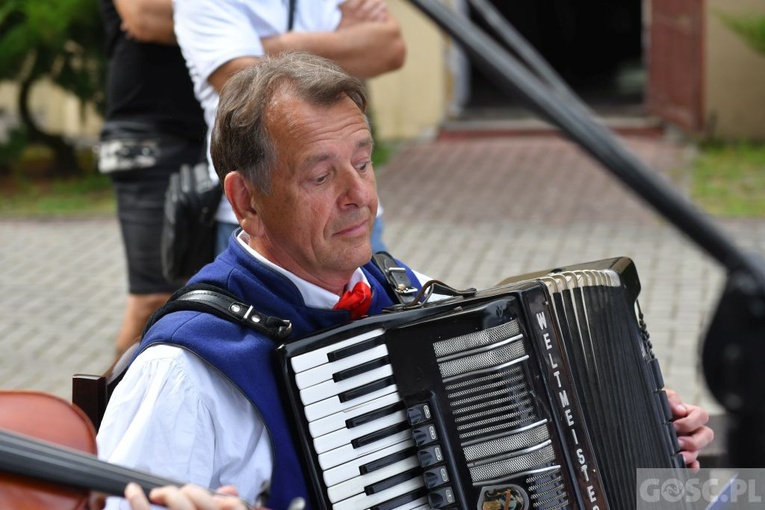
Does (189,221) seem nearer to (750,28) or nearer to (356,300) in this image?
(356,300)

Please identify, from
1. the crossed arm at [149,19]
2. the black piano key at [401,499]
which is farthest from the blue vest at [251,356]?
the crossed arm at [149,19]

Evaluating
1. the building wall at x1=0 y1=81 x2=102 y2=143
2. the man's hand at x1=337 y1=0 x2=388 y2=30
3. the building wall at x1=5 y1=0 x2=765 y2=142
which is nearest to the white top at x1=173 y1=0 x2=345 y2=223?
the man's hand at x1=337 y1=0 x2=388 y2=30

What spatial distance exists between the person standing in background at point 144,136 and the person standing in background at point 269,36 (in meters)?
0.19

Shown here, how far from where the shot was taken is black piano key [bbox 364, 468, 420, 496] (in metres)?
1.90

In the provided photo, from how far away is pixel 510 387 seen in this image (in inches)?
77.3

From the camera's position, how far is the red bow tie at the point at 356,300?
2074 mm

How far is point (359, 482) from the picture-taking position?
189cm

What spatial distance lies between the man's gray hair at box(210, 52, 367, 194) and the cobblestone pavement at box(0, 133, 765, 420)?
2605mm

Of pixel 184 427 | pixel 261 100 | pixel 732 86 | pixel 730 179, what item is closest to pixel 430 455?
pixel 184 427

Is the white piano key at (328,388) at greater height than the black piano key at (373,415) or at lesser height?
greater

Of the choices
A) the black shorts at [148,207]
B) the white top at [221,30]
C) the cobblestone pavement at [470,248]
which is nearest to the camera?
the white top at [221,30]

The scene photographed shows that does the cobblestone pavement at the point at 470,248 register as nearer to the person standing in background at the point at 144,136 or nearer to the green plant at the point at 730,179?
the green plant at the point at 730,179

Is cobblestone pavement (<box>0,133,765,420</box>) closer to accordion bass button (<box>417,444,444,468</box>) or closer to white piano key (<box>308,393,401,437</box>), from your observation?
accordion bass button (<box>417,444,444,468</box>)

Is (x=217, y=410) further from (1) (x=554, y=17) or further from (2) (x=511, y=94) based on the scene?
(1) (x=554, y=17)
